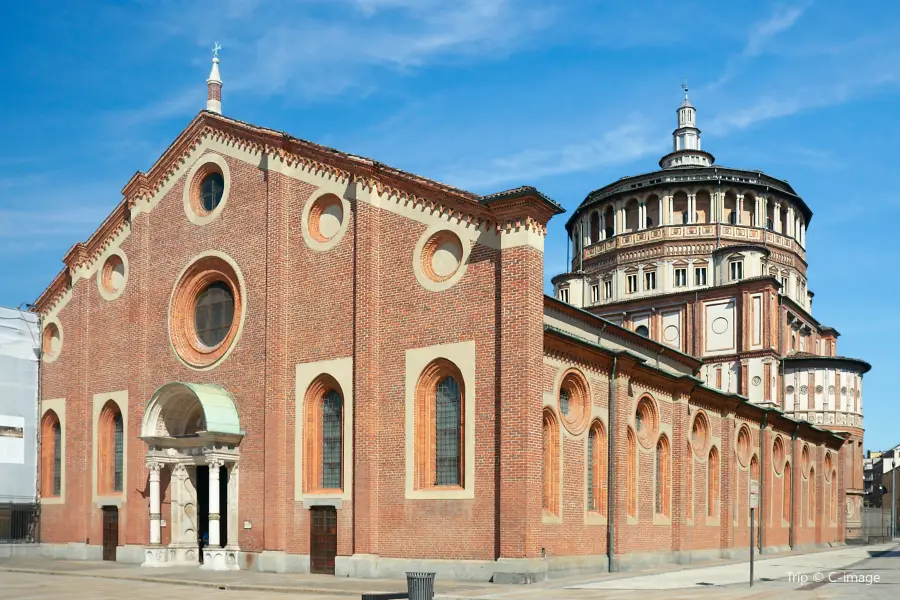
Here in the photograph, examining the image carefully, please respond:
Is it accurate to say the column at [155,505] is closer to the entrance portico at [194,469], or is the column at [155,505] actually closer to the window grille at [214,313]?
the entrance portico at [194,469]

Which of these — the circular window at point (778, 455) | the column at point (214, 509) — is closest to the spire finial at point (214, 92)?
the column at point (214, 509)

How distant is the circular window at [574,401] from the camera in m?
26.8

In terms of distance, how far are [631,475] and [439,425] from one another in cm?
783

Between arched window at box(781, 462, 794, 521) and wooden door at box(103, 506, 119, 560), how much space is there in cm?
2966

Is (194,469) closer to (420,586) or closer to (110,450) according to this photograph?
(110,450)

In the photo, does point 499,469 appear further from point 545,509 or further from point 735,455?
point 735,455

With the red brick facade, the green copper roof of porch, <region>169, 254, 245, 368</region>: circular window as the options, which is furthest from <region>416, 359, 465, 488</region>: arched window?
<region>169, 254, 245, 368</region>: circular window

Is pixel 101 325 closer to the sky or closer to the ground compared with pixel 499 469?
closer to the sky

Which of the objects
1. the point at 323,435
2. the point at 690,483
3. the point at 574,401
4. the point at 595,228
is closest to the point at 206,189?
the point at 323,435

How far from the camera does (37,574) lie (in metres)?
28.5

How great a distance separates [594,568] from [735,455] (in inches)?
579

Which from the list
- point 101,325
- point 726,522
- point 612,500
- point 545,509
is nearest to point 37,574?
point 101,325

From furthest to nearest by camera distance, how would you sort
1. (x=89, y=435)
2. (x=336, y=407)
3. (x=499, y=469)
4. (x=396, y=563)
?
(x=89, y=435)
(x=336, y=407)
(x=396, y=563)
(x=499, y=469)

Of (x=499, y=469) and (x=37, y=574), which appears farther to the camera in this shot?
(x=37, y=574)
